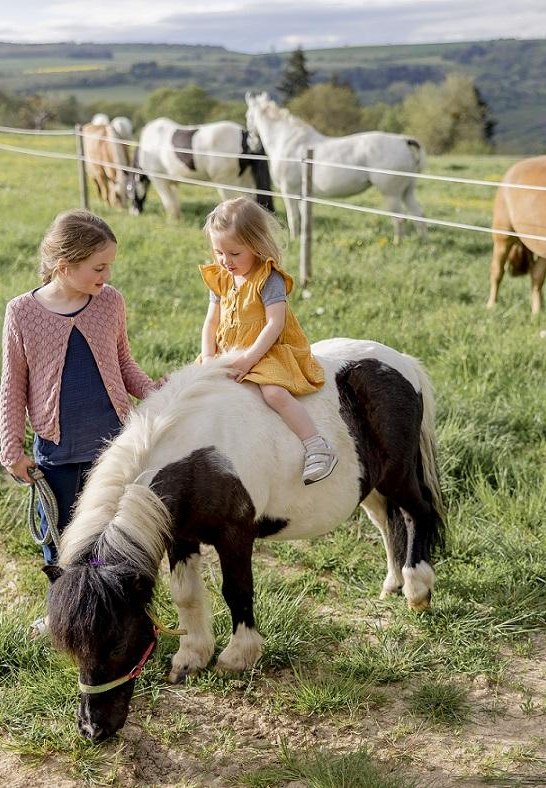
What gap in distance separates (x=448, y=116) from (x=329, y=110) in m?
7.08

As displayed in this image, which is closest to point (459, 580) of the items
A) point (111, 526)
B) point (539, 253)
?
point (111, 526)

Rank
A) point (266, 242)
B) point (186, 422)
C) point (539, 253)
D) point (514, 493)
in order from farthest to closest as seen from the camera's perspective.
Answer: point (539, 253), point (514, 493), point (266, 242), point (186, 422)

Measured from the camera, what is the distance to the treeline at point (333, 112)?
4475cm

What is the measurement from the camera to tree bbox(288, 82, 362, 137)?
47656 mm

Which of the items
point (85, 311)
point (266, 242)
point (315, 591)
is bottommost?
point (315, 591)

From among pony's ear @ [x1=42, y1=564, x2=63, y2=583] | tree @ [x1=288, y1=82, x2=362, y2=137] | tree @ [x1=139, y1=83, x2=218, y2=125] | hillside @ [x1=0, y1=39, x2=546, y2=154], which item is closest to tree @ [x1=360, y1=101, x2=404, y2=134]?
tree @ [x1=288, y1=82, x2=362, y2=137]

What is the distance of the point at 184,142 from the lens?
12523 mm

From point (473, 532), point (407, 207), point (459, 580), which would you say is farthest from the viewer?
point (407, 207)

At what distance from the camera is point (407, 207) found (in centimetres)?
1119

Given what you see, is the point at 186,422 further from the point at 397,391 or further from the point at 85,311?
the point at 397,391

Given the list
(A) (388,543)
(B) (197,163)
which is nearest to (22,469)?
(A) (388,543)

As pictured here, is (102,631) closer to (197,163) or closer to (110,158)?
(197,163)

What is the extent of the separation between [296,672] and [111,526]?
108 centimetres

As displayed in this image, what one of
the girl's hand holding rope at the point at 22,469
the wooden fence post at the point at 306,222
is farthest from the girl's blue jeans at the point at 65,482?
the wooden fence post at the point at 306,222
